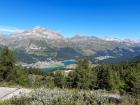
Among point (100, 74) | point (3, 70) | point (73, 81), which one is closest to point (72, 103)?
point (3, 70)

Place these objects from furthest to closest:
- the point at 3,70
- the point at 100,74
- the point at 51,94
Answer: the point at 100,74 → the point at 3,70 → the point at 51,94

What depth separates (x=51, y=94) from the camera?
22.6 ft

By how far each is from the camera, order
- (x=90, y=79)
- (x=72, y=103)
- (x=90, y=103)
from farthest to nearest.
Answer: (x=90, y=79) → (x=90, y=103) → (x=72, y=103)

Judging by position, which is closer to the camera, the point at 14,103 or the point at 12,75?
the point at 14,103

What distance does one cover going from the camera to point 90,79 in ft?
166

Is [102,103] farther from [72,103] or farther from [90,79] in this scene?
[90,79]

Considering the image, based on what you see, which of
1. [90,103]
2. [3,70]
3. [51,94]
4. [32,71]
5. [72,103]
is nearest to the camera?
[72,103]

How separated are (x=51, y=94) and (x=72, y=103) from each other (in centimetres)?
123

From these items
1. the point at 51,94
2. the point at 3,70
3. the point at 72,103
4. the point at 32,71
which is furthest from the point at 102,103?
the point at 32,71

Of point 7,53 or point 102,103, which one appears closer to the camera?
point 102,103

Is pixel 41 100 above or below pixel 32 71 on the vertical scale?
above

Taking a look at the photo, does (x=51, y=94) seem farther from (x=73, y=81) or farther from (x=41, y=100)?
(x=73, y=81)

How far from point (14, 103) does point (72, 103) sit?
221cm

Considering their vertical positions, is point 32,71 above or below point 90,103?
below
